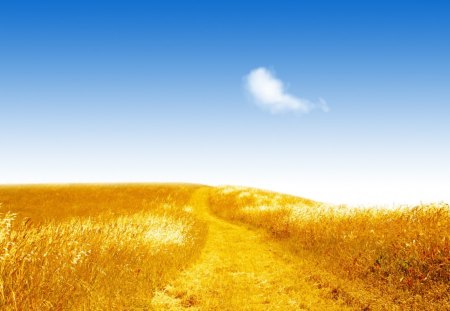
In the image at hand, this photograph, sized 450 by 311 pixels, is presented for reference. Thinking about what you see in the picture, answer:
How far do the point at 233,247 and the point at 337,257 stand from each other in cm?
505

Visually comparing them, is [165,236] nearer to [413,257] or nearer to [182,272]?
[182,272]

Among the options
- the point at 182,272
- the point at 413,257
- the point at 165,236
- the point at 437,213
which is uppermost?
the point at 437,213

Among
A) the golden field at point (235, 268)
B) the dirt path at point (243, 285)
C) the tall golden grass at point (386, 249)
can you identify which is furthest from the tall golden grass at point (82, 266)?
the tall golden grass at point (386, 249)

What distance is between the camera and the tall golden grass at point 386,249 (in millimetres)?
6352

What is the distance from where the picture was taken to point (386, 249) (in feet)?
26.5

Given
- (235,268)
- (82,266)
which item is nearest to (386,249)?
(235,268)

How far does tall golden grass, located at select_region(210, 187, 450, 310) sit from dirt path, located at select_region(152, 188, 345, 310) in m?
0.81

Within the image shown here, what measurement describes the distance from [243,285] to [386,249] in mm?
3860

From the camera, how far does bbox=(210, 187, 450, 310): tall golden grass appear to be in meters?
6.35

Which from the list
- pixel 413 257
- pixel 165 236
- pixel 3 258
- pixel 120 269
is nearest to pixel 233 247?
pixel 165 236

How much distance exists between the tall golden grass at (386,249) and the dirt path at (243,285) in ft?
2.66

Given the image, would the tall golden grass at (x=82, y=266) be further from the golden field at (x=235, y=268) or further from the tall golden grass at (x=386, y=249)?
the tall golden grass at (x=386, y=249)

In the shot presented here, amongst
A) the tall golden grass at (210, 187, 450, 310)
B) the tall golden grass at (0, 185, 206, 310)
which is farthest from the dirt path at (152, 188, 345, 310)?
the tall golden grass at (210, 187, 450, 310)

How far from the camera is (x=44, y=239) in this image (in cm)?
698
